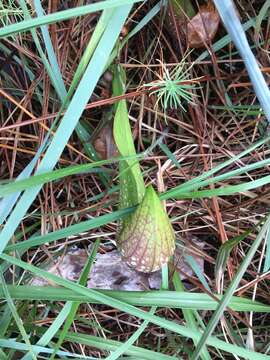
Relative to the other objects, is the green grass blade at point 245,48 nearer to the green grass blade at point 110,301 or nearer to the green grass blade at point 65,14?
the green grass blade at point 65,14

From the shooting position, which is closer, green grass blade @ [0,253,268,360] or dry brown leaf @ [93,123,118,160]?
green grass blade @ [0,253,268,360]

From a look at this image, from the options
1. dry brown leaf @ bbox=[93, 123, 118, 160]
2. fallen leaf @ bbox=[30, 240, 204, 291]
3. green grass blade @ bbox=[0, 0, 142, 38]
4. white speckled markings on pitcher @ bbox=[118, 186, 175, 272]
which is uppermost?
→ green grass blade @ bbox=[0, 0, 142, 38]

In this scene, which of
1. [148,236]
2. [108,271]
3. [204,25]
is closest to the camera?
[148,236]

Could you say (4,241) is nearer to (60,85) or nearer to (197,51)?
(60,85)

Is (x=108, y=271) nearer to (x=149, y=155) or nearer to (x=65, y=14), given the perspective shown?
(x=149, y=155)

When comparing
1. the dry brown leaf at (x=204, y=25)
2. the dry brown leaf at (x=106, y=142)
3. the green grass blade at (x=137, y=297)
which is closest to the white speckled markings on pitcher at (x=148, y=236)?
the green grass blade at (x=137, y=297)

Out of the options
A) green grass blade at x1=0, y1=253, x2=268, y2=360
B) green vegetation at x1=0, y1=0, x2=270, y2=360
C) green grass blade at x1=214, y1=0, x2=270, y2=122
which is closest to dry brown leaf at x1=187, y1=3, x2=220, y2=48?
green vegetation at x1=0, y1=0, x2=270, y2=360

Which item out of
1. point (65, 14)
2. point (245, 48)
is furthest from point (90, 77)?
point (245, 48)

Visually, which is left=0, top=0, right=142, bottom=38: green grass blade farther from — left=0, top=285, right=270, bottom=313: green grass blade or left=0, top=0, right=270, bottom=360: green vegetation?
left=0, top=285, right=270, bottom=313: green grass blade
